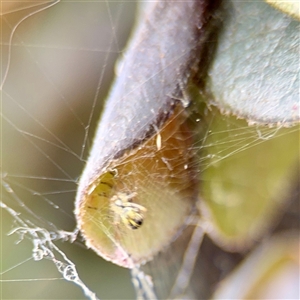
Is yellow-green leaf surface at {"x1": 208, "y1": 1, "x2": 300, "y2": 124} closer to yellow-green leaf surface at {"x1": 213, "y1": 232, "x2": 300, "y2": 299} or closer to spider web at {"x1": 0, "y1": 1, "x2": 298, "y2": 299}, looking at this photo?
spider web at {"x1": 0, "y1": 1, "x2": 298, "y2": 299}

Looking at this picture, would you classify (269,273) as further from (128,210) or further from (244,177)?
(128,210)

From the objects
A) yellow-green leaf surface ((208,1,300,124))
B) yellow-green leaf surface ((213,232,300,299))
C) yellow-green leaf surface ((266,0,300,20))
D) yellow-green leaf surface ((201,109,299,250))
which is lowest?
yellow-green leaf surface ((213,232,300,299))

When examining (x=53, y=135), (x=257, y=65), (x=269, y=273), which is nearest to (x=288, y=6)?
(x=257, y=65)

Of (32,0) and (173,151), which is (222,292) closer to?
(173,151)

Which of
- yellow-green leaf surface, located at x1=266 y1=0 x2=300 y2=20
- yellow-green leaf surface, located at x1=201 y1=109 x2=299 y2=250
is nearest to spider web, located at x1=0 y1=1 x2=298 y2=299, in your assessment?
yellow-green leaf surface, located at x1=201 y1=109 x2=299 y2=250

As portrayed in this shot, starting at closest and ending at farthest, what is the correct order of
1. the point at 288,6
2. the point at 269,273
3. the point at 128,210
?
the point at 288,6 < the point at 128,210 < the point at 269,273

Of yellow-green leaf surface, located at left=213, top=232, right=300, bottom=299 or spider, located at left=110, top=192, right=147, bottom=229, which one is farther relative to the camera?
yellow-green leaf surface, located at left=213, top=232, right=300, bottom=299

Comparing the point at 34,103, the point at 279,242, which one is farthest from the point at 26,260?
the point at 279,242
